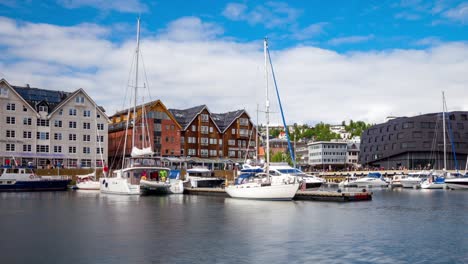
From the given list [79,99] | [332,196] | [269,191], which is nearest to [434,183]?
[332,196]

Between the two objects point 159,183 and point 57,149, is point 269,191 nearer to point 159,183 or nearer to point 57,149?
point 159,183

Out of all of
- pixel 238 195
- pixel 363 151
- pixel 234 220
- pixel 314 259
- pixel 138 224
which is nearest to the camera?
pixel 314 259

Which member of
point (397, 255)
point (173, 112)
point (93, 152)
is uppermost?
point (173, 112)

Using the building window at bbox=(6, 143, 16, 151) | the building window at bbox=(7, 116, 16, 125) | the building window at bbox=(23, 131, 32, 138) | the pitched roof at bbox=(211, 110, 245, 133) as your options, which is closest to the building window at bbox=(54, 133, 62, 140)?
the building window at bbox=(23, 131, 32, 138)

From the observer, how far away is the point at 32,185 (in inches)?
3110

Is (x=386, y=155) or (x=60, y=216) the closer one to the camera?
(x=60, y=216)

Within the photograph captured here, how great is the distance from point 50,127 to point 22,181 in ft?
75.2

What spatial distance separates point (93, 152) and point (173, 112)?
27038 millimetres

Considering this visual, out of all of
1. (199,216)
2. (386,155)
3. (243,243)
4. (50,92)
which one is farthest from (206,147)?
(243,243)

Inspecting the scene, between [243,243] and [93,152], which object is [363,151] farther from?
[243,243]

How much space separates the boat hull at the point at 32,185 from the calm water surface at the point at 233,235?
3279 cm

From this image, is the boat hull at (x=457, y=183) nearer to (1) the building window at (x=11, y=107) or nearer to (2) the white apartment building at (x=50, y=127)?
(2) the white apartment building at (x=50, y=127)

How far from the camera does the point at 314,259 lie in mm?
23250

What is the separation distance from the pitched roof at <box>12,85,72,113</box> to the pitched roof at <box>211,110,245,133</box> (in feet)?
124
